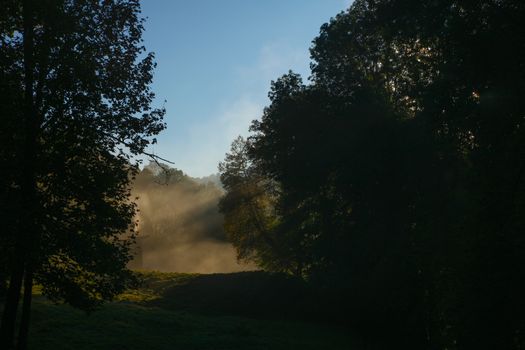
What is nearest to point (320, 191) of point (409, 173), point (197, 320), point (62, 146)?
point (409, 173)

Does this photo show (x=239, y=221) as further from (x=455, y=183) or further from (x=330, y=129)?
(x=455, y=183)

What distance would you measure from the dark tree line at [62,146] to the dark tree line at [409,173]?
492 inches

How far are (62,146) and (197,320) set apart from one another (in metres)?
18.6

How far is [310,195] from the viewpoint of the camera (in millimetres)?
44125

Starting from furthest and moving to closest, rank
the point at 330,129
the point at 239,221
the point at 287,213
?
the point at 239,221
the point at 287,213
the point at 330,129

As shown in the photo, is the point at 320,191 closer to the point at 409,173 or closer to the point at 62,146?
the point at 409,173

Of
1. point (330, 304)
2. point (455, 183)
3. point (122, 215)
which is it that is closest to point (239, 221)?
point (330, 304)

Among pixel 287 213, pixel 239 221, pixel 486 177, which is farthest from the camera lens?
pixel 239 221

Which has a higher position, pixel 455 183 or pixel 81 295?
pixel 455 183

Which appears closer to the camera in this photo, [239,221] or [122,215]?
[122,215]

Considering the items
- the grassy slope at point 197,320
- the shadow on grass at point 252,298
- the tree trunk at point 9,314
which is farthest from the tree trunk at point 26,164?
the shadow on grass at point 252,298

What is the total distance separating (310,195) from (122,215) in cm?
2861

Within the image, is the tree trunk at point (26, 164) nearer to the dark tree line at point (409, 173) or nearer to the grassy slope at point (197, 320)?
the grassy slope at point (197, 320)

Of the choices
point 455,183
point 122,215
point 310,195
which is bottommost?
point 122,215
